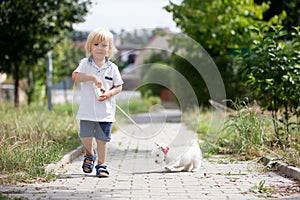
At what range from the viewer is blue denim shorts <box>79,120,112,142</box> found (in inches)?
273

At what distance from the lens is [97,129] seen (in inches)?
275

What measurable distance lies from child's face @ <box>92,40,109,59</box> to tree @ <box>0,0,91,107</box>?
360 inches

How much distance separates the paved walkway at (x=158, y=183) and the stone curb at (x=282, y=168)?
0.40 ft

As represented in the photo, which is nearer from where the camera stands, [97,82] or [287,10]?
[97,82]

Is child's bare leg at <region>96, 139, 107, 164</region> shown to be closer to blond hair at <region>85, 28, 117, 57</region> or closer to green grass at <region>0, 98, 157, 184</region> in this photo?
green grass at <region>0, 98, 157, 184</region>

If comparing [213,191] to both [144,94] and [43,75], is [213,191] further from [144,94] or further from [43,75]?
[144,94]

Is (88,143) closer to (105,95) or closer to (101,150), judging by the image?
(101,150)

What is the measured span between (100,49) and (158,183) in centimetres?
187

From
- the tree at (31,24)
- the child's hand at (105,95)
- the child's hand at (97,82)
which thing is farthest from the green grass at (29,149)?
the tree at (31,24)

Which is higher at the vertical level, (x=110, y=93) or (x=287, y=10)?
(x=287, y=10)

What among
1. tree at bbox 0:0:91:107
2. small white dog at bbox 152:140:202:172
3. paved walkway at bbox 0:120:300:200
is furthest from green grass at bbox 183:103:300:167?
tree at bbox 0:0:91:107

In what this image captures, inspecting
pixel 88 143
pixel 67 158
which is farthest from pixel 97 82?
pixel 67 158

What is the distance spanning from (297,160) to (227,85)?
12.1 m

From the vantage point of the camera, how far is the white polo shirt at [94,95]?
6.85m
